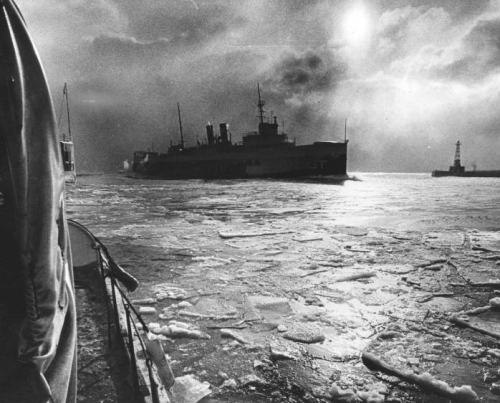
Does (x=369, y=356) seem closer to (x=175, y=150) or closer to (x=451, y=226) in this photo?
(x=451, y=226)

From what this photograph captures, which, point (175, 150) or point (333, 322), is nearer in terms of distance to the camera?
point (333, 322)

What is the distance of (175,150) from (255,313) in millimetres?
54326

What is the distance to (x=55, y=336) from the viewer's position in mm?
975

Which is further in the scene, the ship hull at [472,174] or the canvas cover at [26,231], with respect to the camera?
the ship hull at [472,174]

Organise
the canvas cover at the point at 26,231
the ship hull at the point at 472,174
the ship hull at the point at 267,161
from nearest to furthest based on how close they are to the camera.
Answer: the canvas cover at the point at 26,231 < the ship hull at the point at 267,161 < the ship hull at the point at 472,174

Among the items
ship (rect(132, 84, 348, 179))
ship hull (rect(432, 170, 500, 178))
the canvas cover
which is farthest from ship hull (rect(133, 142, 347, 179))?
the canvas cover

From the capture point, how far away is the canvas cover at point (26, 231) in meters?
0.90

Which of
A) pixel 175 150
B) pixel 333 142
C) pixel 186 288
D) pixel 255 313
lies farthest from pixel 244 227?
pixel 175 150

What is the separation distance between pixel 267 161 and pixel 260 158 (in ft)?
3.78

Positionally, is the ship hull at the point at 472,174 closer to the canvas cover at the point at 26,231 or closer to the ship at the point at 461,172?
the ship at the point at 461,172

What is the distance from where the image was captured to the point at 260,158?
44250 mm

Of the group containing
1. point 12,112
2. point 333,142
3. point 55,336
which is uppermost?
point 333,142

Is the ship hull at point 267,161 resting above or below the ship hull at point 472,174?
above

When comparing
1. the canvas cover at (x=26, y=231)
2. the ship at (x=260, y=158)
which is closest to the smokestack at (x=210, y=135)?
the ship at (x=260, y=158)
